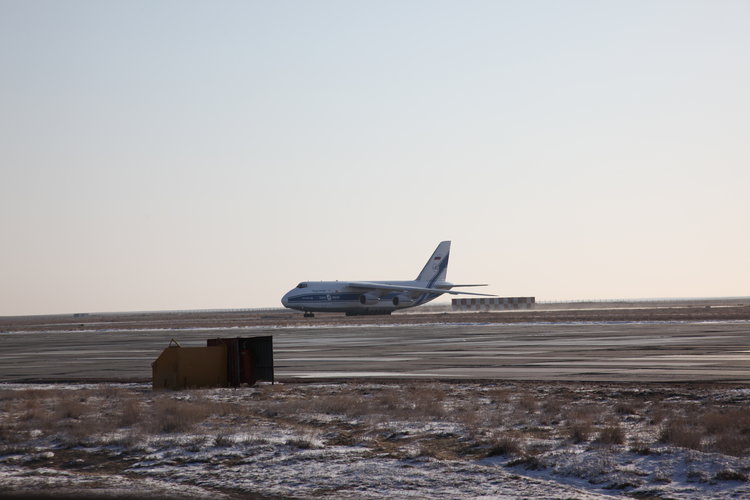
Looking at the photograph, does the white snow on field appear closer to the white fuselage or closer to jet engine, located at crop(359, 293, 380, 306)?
the white fuselage

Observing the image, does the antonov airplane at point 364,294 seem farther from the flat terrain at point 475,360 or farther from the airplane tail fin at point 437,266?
the flat terrain at point 475,360

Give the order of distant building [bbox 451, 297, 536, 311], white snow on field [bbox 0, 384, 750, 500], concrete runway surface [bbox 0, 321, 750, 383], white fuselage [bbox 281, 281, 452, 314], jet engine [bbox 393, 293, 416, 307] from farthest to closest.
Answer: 1. distant building [bbox 451, 297, 536, 311]
2. jet engine [bbox 393, 293, 416, 307]
3. white fuselage [bbox 281, 281, 452, 314]
4. concrete runway surface [bbox 0, 321, 750, 383]
5. white snow on field [bbox 0, 384, 750, 500]

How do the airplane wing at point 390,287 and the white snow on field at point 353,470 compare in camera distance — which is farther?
the airplane wing at point 390,287

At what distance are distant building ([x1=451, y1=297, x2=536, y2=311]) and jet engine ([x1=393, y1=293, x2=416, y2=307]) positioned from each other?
90.8ft

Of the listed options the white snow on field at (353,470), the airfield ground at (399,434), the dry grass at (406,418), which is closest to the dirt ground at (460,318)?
the airfield ground at (399,434)

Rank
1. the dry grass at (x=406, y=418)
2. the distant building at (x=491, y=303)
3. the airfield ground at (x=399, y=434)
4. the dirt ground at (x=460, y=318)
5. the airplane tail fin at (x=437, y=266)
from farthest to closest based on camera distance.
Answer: the distant building at (x=491, y=303), the airplane tail fin at (x=437, y=266), the dirt ground at (x=460, y=318), the dry grass at (x=406, y=418), the airfield ground at (x=399, y=434)

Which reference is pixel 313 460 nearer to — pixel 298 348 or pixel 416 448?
pixel 416 448

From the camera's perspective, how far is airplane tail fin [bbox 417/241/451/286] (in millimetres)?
106562

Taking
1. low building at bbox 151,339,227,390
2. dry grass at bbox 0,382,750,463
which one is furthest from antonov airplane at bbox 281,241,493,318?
dry grass at bbox 0,382,750,463

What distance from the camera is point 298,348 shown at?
37.9 meters

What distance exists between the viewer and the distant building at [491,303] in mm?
128375

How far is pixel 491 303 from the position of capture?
5054 inches

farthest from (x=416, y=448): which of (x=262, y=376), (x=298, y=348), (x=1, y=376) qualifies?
(x=298, y=348)

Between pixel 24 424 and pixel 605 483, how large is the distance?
9.54 m
